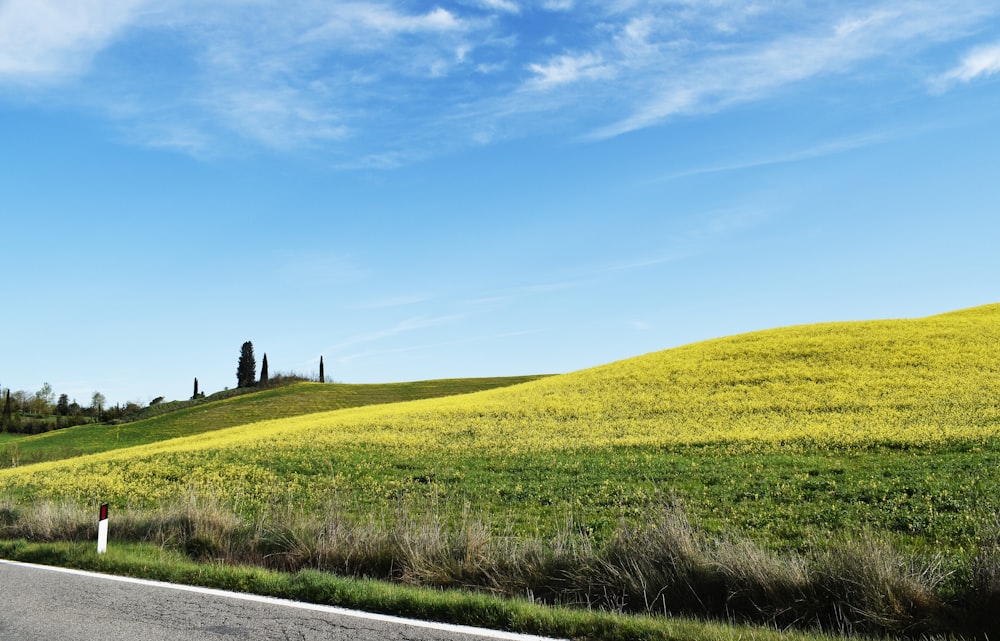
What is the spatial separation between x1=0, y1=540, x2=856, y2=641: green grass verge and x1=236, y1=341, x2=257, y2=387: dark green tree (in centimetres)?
9321

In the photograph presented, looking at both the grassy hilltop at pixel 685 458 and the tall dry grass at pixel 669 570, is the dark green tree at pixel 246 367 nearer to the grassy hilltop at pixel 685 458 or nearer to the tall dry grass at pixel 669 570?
the grassy hilltop at pixel 685 458

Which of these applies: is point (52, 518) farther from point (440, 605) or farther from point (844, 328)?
point (844, 328)

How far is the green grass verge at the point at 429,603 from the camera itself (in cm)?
620

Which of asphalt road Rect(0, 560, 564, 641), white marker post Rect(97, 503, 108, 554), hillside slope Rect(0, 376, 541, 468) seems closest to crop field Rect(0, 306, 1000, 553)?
white marker post Rect(97, 503, 108, 554)

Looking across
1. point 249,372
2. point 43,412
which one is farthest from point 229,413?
point 43,412

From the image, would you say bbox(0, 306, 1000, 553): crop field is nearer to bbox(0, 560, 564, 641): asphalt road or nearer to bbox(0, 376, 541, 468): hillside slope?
bbox(0, 560, 564, 641): asphalt road

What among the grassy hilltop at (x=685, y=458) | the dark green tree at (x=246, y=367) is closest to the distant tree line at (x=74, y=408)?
the dark green tree at (x=246, y=367)

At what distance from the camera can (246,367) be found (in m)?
100

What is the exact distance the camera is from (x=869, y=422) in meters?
23.1

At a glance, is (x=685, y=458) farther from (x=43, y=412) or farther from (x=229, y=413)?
(x=43, y=412)

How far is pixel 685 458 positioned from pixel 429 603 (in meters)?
14.2

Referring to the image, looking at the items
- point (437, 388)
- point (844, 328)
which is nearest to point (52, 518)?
point (844, 328)

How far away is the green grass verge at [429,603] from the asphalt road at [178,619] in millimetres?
335

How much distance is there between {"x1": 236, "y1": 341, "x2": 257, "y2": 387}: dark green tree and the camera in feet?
325
